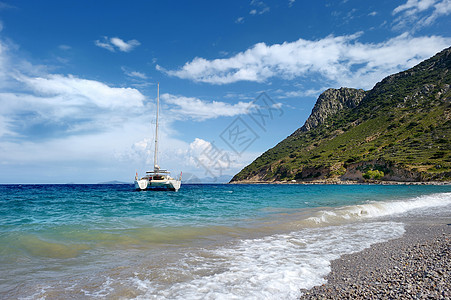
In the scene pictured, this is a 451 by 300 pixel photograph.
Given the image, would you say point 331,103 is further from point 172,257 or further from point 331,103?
point 172,257

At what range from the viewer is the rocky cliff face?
163000mm

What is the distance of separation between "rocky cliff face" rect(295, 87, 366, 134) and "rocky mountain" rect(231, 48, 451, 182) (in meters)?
0.85

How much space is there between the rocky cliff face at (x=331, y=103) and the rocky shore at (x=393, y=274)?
536ft

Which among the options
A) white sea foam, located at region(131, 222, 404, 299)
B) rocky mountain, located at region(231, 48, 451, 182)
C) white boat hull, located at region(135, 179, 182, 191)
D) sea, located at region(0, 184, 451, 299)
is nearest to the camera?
white sea foam, located at region(131, 222, 404, 299)

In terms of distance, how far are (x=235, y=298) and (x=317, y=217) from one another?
11.3m

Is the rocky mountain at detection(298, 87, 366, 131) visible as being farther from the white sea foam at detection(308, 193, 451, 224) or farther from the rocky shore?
the rocky shore

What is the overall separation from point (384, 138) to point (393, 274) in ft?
346

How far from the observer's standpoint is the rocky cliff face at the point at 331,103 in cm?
16300

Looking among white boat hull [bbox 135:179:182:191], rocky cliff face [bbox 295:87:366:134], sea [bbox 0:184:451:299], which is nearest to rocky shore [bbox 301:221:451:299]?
sea [bbox 0:184:451:299]

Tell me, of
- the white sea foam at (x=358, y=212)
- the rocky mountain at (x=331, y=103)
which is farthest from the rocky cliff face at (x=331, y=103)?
the white sea foam at (x=358, y=212)

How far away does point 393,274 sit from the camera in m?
5.69

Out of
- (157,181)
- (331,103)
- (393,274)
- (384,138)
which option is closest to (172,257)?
(393,274)

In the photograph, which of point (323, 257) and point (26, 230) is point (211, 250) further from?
point (26, 230)

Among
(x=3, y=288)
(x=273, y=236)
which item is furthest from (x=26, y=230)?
(x=273, y=236)
